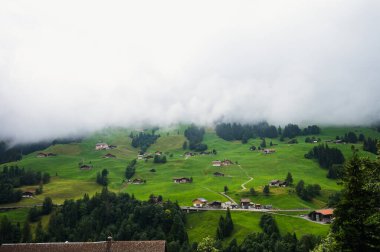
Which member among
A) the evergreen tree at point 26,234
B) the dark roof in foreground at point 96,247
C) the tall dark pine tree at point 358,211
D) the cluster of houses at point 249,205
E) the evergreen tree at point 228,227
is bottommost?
the evergreen tree at point 26,234

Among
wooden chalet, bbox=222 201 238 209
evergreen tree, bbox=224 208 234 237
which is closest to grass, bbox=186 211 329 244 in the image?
evergreen tree, bbox=224 208 234 237

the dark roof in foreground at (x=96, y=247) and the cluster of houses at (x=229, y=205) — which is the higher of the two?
the dark roof in foreground at (x=96, y=247)

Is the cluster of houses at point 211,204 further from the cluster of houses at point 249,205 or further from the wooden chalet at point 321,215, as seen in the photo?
the wooden chalet at point 321,215

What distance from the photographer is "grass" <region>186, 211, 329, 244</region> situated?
147 metres

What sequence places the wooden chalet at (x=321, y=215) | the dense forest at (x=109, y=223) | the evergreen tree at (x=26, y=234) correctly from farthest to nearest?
the evergreen tree at (x=26, y=234) → the wooden chalet at (x=321, y=215) → the dense forest at (x=109, y=223)

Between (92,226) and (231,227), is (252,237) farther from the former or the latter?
(92,226)

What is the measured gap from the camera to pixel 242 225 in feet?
512

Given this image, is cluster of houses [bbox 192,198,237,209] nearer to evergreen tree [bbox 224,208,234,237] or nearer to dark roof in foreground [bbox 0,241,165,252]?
evergreen tree [bbox 224,208,234,237]

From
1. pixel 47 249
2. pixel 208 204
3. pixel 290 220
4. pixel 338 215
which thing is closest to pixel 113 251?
pixel 47 249

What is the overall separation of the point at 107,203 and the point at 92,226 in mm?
15732

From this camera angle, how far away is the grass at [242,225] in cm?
14700

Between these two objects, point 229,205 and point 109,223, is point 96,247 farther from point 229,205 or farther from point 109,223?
point 229,205

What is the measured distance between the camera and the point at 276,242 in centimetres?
12319

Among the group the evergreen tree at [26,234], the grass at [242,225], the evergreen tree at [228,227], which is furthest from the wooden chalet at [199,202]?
the evergreen tree at [26,234]
